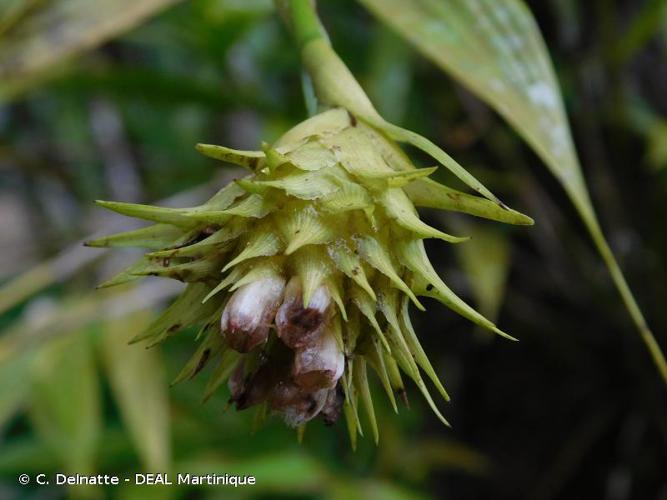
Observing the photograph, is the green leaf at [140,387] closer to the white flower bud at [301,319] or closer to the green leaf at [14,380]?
the green leaf at [14,380]

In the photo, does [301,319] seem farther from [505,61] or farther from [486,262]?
[486,262]

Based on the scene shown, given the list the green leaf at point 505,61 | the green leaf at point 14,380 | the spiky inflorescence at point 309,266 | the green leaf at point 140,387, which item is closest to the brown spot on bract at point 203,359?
the spiky inflorescence at point 309,266

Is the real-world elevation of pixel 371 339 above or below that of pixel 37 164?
above

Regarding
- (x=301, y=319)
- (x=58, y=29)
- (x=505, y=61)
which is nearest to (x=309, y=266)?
(x=301, y=319)

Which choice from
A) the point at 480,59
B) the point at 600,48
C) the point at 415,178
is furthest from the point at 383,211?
the point at 600,48

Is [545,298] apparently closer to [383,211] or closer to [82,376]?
[82,376]

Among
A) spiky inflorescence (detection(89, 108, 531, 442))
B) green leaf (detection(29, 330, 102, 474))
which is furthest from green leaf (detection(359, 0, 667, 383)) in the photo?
green leaf (detection(29, 330, 102, 474))
